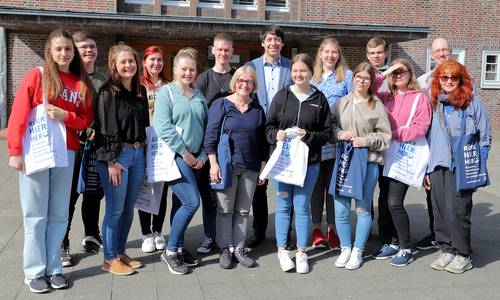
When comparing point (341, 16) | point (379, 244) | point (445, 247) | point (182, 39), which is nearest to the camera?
point (445, 247)

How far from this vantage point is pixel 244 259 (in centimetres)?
452

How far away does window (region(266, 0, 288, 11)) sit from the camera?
1681 centimetres

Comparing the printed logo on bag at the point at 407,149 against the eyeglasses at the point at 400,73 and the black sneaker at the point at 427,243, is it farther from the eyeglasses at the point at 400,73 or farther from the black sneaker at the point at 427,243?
the black sneaker at the point at 427,243

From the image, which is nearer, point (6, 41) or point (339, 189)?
point (339, 189)

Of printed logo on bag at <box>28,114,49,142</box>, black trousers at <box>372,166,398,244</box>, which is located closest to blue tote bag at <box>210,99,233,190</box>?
printed logo on bag at <box>28,114,49,142</box>

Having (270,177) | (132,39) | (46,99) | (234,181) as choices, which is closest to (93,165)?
(46,99)

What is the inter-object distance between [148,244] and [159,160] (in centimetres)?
107

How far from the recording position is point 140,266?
14.6 ft

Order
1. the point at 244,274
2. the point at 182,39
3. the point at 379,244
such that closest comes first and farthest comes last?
1. the point at 244,274
2. the point at 379,244
3. the point at 182,39

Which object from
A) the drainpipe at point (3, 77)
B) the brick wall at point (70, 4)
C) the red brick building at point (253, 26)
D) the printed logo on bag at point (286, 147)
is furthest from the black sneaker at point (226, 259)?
the drainpipe at point (3, 77)

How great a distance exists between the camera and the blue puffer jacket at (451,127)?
439 centimetres

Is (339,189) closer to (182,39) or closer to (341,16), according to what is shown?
(182,39)

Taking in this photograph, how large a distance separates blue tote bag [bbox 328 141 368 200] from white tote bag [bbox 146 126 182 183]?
150cm

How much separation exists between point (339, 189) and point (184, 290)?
168 cm
